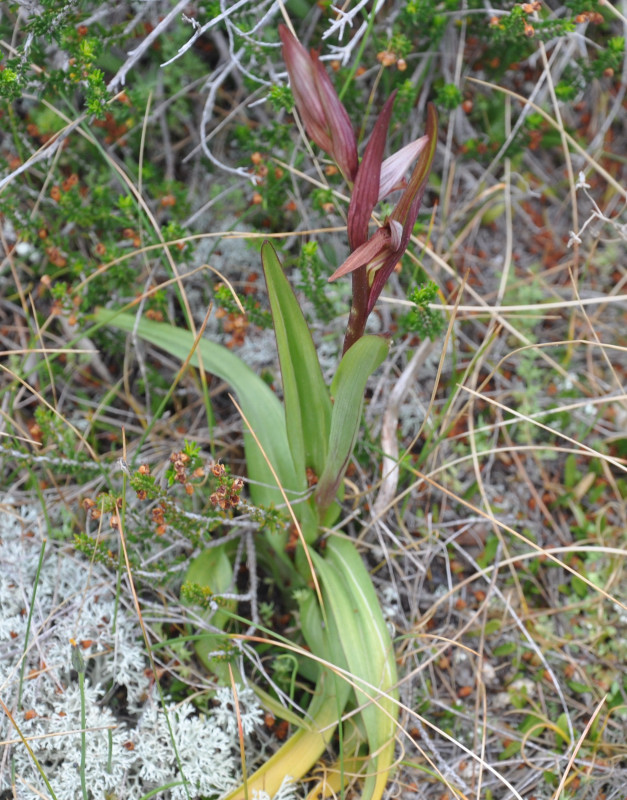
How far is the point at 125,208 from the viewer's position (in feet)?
6.37

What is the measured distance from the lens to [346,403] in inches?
57.6

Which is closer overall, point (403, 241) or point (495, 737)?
point (403, 241)

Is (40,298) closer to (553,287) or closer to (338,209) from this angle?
(338,209)

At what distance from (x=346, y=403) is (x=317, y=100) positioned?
2.02 ft

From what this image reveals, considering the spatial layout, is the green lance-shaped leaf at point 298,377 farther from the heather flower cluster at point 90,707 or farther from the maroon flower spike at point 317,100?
the heather flower cluster at point 90,707

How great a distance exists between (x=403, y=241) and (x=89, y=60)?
3.51 feet

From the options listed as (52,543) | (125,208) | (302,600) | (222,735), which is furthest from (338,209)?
(222,735)

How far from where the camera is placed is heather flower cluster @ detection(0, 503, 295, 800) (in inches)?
62.9

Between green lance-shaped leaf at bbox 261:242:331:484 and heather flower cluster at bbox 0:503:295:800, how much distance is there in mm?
614

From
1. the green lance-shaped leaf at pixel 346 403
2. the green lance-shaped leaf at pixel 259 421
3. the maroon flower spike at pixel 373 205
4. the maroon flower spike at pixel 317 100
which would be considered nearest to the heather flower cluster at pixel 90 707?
the green lance-shaped leaf at pixel 259 421

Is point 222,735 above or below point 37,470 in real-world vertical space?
below

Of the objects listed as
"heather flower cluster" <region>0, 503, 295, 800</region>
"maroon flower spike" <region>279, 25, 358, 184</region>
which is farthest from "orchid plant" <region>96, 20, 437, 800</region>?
"heather flower cluster" <region>0, 503, 295, 800</region>

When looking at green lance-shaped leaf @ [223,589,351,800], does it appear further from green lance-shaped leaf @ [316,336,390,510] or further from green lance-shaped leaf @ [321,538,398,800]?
green lance-shaped leaf @ [316,336,390,510]

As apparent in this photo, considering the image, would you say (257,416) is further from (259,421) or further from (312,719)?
(312,719)
